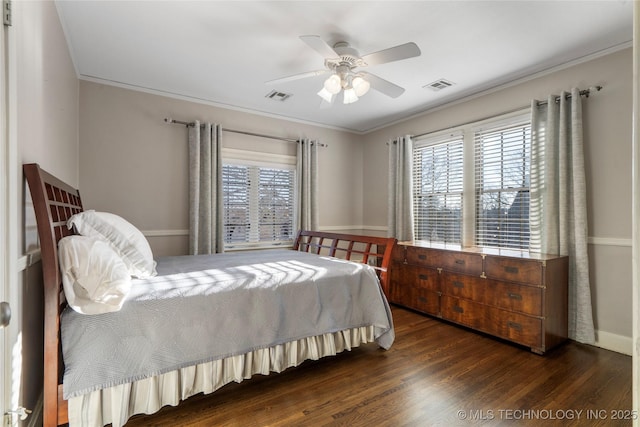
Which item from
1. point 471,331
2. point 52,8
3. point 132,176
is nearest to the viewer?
point 52,8

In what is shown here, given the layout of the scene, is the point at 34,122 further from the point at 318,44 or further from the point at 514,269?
the point at 514,269

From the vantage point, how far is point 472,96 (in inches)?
141

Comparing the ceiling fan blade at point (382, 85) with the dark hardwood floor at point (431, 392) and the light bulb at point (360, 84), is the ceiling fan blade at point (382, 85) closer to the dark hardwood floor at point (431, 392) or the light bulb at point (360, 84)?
the light bulb at point (360, 84)

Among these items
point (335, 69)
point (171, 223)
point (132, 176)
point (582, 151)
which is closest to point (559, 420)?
point (582, 151)

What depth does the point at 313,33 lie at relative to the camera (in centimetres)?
238

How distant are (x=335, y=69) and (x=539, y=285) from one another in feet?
8.01

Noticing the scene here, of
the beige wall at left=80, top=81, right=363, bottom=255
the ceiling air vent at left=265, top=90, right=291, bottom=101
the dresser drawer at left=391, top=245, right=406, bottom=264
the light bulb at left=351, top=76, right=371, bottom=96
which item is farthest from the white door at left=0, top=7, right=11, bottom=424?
the dresser drawer at left=391, top=245, right=406, bottom=264

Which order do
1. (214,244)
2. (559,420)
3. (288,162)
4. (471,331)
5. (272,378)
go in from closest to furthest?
(559,420) < (272,378) < (471,331) < (214,244) < (288,162)

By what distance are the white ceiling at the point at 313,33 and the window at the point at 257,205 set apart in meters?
1.11

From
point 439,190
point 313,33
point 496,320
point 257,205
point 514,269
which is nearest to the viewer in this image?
point 313,33

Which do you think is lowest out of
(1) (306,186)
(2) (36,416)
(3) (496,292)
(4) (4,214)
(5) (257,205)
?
(2) (36,416)

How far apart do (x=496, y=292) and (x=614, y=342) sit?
951 mm

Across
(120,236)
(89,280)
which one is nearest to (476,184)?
(120,236)

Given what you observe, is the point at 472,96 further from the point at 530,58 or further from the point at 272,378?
the point at 272,378
